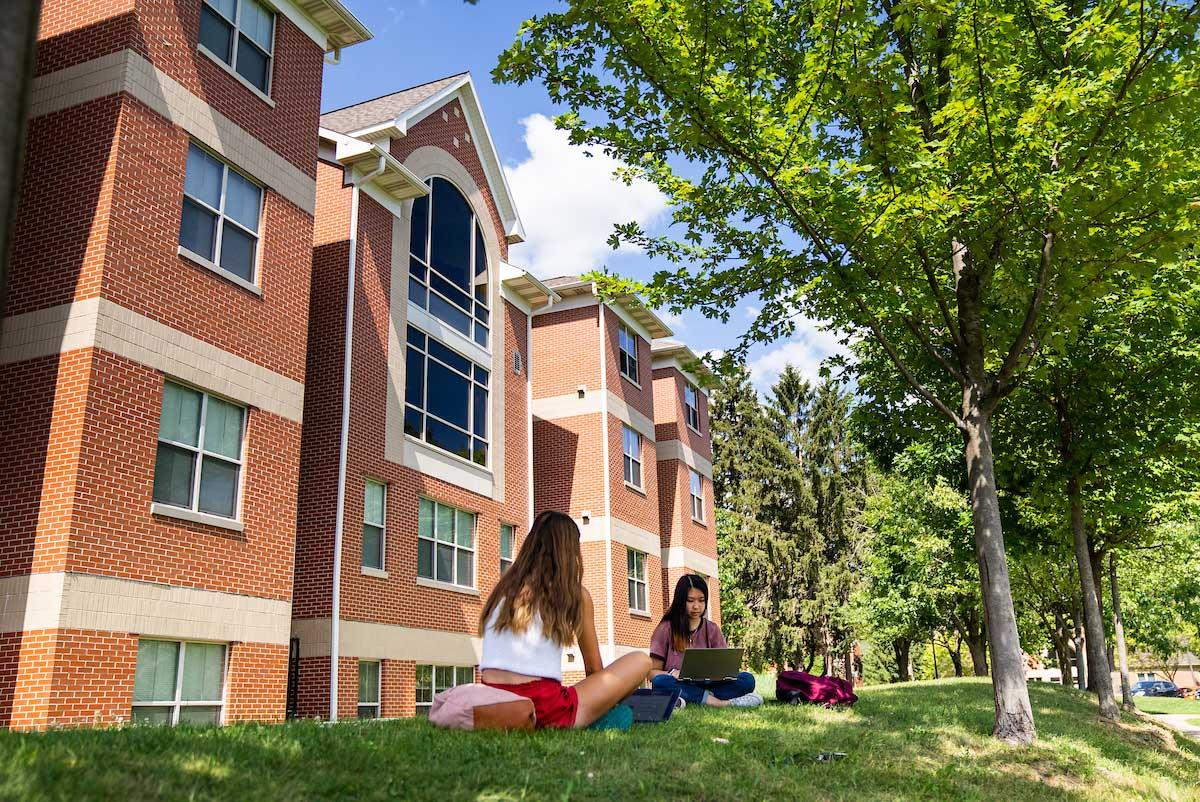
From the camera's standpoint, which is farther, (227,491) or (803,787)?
(227,491)

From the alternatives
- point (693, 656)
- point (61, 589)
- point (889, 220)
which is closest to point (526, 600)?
point (693, 656)

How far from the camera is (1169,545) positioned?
24.5 metres

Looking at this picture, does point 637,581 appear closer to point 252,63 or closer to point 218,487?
point 218,487

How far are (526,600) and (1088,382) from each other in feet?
42.9

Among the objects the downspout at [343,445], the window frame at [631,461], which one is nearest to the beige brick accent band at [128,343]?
the downspout at [343,445]

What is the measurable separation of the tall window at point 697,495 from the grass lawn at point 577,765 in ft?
72.7

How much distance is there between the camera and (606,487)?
25.8 meters

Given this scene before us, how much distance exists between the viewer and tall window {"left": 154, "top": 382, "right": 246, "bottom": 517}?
1253 cm

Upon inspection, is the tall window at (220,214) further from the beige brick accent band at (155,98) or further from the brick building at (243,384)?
the beige brick accent band at (155,98)

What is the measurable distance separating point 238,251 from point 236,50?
10.2ft

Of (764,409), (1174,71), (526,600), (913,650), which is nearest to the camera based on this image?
(526,600)

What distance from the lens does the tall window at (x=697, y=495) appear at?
32.4m

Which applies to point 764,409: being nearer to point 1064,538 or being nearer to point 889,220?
point 1064,538

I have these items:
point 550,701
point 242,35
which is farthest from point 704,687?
point 242,35
